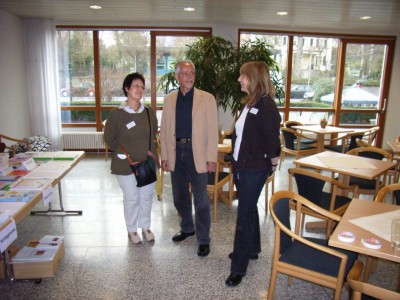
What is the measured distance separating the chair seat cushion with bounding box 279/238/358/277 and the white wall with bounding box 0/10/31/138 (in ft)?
17.2

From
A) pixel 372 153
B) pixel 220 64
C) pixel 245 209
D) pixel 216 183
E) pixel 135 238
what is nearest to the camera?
pixel 245 209

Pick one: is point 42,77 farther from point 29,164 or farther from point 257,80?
point 257,80

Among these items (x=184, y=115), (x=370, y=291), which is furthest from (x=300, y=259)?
(x=184, y=115)

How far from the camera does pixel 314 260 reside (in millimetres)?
1982

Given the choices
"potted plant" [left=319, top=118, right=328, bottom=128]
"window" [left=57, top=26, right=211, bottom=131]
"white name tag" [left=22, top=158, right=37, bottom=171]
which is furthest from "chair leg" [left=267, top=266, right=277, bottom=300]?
"window" [left=57, top=26, right=211, bottom=131]

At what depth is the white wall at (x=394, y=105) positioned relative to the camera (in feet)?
24.4

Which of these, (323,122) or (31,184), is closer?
(31,184)

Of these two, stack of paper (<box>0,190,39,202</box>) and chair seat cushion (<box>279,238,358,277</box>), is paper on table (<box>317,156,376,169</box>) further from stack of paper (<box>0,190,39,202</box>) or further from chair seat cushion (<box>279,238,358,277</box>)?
stack of paper (<box>0,190,39,202</box>)

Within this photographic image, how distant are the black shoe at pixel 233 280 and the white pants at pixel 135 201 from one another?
39.1 inches

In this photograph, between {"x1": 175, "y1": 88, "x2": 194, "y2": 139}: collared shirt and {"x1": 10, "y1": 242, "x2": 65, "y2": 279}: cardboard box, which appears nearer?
{"x1": 10, "y1": 242, "x2": 65, "y2": 279}: cardboard box

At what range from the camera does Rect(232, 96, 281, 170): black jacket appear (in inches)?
84.9

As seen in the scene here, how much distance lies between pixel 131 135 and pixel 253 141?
1.08 metres

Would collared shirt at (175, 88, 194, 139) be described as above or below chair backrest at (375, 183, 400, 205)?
above

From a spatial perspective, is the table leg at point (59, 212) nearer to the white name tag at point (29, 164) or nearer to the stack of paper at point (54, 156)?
the stack of paper at point (54, 156)
